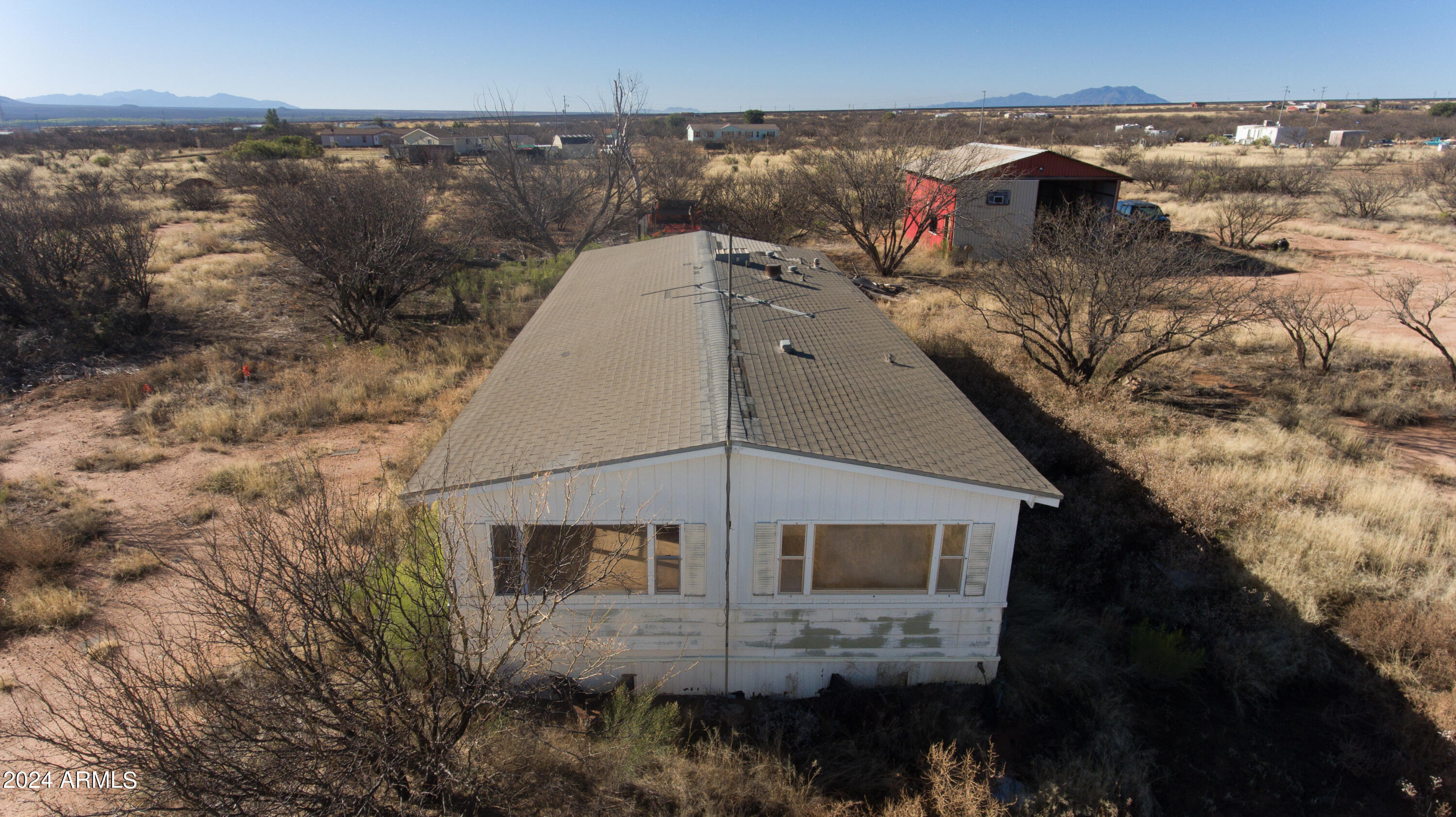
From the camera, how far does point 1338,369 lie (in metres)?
17.1

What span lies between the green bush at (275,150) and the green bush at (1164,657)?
5964 centimetres

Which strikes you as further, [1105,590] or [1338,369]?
[1338,369]

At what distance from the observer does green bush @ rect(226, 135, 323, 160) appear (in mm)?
53188

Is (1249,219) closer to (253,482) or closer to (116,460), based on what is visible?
(253,482)

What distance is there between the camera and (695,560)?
291 inches

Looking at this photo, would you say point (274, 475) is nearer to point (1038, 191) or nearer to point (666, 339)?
point (666, 339)

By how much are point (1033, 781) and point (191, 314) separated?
23.8 metres

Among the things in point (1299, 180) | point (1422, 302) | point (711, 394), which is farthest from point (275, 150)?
point (1422, 302)

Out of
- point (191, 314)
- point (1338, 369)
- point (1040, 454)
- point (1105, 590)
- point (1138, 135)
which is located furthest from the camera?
point (1138, 135)

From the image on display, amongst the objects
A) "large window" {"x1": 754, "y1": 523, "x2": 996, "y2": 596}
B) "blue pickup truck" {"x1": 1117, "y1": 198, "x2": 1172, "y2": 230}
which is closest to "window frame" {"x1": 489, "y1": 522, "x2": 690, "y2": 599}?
"large window" {"x1": 754, "y1": 523, "x2": 996, "y2": 596}

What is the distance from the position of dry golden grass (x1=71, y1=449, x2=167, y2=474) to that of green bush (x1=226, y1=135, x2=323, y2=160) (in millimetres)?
47450

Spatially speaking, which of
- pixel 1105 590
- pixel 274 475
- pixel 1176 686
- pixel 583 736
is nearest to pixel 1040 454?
pixel 1105 590

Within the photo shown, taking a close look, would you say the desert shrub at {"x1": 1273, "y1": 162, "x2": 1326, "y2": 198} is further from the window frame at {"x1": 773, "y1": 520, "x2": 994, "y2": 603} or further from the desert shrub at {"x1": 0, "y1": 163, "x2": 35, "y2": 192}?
the desert shrub at {"x1": 0, "y1": 163, "x2": 35, "y2": 192}

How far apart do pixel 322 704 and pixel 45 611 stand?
6.28 m
